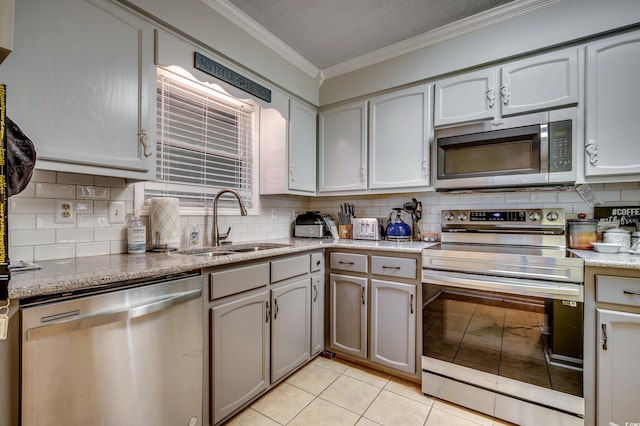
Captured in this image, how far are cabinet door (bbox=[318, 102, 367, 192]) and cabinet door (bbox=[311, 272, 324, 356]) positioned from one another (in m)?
0.89

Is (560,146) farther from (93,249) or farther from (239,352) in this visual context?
(93,249)

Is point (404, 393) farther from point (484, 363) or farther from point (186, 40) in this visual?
point (186, 40)

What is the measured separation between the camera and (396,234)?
247 centimetres

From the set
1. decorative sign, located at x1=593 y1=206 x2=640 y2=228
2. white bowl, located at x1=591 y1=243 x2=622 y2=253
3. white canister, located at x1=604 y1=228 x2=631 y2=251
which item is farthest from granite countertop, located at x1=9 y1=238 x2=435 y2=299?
decorative sign, located at x1=593 y1=206 x2=640 y2=228

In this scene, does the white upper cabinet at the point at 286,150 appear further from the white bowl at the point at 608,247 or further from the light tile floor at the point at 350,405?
the white bowl at the point at 608,247

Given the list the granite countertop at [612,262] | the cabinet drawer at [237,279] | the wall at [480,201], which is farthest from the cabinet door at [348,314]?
the granite countertop at [612,262]

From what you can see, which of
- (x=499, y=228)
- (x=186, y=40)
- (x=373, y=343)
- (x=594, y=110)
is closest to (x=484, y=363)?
(x=373, y=343)

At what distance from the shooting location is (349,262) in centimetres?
219

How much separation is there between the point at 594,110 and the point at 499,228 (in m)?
0.88

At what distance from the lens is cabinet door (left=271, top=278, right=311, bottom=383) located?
1.85 m

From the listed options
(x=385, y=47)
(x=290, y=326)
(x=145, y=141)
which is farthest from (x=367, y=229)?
(x=145, y=141)

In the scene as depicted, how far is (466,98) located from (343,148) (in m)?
1.05

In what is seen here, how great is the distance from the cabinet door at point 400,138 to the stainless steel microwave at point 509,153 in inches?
4.9

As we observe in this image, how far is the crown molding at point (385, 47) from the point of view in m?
1.89
